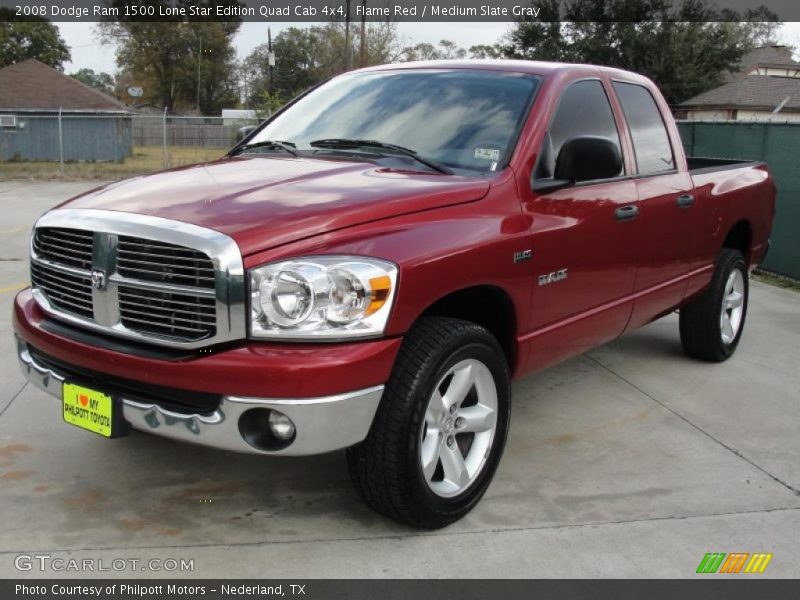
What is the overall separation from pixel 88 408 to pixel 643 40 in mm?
37986

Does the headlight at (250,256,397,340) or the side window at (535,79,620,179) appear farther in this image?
the side window at (535,79,620,179)

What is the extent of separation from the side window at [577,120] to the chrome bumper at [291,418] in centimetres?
152

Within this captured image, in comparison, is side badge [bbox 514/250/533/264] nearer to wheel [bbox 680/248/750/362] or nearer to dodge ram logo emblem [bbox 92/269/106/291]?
dodge ram logo emblem [bbox 92/269/106/291]

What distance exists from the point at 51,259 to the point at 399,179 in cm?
146

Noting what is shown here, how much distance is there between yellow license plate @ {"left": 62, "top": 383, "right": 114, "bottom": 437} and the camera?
3070 millimetres

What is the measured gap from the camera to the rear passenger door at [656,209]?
4547 mm

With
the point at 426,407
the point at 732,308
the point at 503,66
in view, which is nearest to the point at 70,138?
the point at 732,308

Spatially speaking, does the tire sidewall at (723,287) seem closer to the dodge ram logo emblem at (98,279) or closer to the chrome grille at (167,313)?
the chrome grille at (167,313)

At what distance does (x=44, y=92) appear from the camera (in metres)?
36.7

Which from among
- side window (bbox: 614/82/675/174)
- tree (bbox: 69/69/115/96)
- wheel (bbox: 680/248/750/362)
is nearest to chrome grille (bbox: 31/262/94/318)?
side window (bbox: 614/82/675/174)

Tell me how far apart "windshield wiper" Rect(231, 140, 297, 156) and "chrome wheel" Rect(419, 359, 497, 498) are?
148cm
